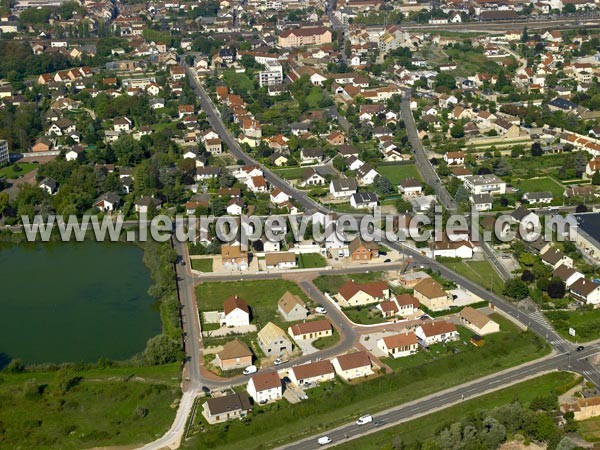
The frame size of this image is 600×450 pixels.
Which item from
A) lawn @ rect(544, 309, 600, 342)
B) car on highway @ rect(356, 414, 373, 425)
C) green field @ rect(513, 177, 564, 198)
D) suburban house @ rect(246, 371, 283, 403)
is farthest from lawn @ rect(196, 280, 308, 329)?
green field @ rect(513, 177, 564, 198)

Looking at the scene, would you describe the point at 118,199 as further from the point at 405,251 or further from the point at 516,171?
the point at 516,171

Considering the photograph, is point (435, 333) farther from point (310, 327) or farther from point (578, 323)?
point (578, 323)

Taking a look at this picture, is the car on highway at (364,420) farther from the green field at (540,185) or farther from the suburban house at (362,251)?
the green field at (540,185)

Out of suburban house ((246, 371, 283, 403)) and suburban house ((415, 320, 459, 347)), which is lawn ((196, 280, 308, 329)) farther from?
suburban house ((415, 320, 459, 347))

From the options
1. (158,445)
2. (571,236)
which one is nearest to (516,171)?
(571,236)

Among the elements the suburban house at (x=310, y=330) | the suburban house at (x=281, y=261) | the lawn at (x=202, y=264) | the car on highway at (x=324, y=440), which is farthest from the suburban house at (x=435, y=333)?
the lawn at (x=202, y=264)
